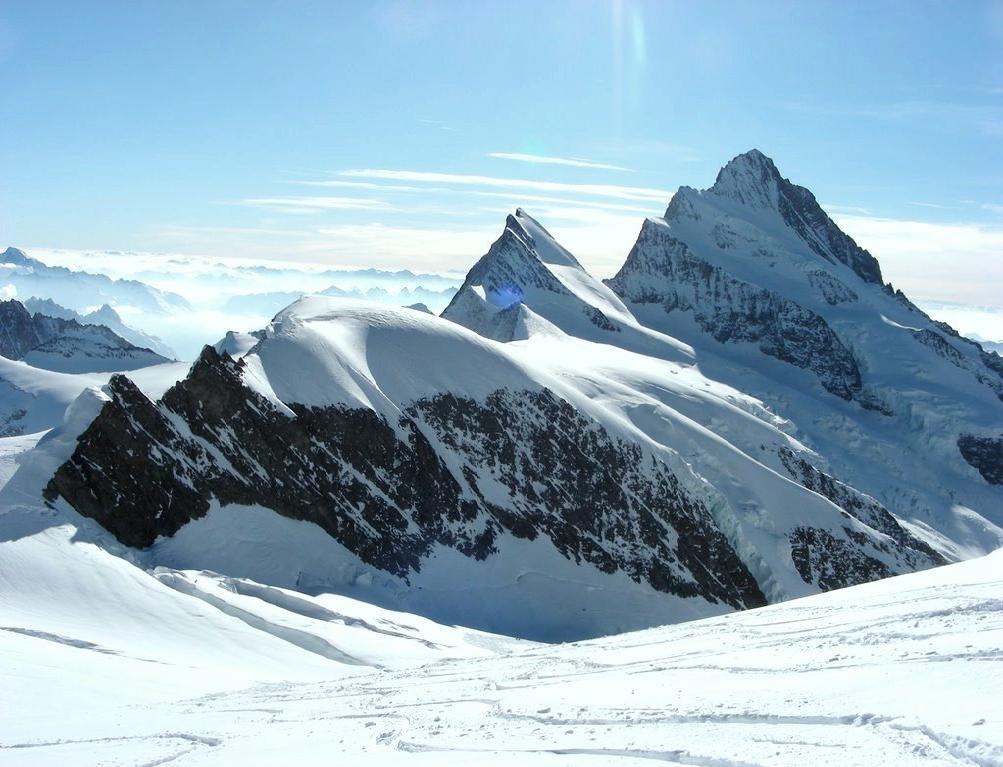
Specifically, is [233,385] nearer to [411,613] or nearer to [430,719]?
[411,613]

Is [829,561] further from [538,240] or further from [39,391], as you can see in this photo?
[39,391]

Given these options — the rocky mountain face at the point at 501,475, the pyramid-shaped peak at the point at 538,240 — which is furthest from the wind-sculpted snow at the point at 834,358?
the pyramid-shaped peak at the point at 538,240

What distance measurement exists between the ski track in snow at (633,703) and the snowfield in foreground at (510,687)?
7cm

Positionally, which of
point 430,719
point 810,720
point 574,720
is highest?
point 810,720

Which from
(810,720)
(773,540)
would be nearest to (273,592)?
(810,720)

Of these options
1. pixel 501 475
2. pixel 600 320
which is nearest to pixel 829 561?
pixel 501 475

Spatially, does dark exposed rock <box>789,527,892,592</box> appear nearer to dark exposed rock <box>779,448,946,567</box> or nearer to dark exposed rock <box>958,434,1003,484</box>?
dark exposed rock <box>779,448,946,567</box>

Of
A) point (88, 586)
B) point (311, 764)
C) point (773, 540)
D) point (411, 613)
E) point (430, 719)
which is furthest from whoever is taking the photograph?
point (773, 540)

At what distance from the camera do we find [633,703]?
1775 centimetres

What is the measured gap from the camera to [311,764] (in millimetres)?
15766

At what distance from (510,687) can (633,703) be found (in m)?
6.35

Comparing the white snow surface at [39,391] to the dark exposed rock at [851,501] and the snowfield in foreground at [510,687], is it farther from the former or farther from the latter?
the dark exposed rock at [851,501]

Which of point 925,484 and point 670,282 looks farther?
point 670,282

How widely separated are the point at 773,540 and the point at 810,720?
72324 millimetres
